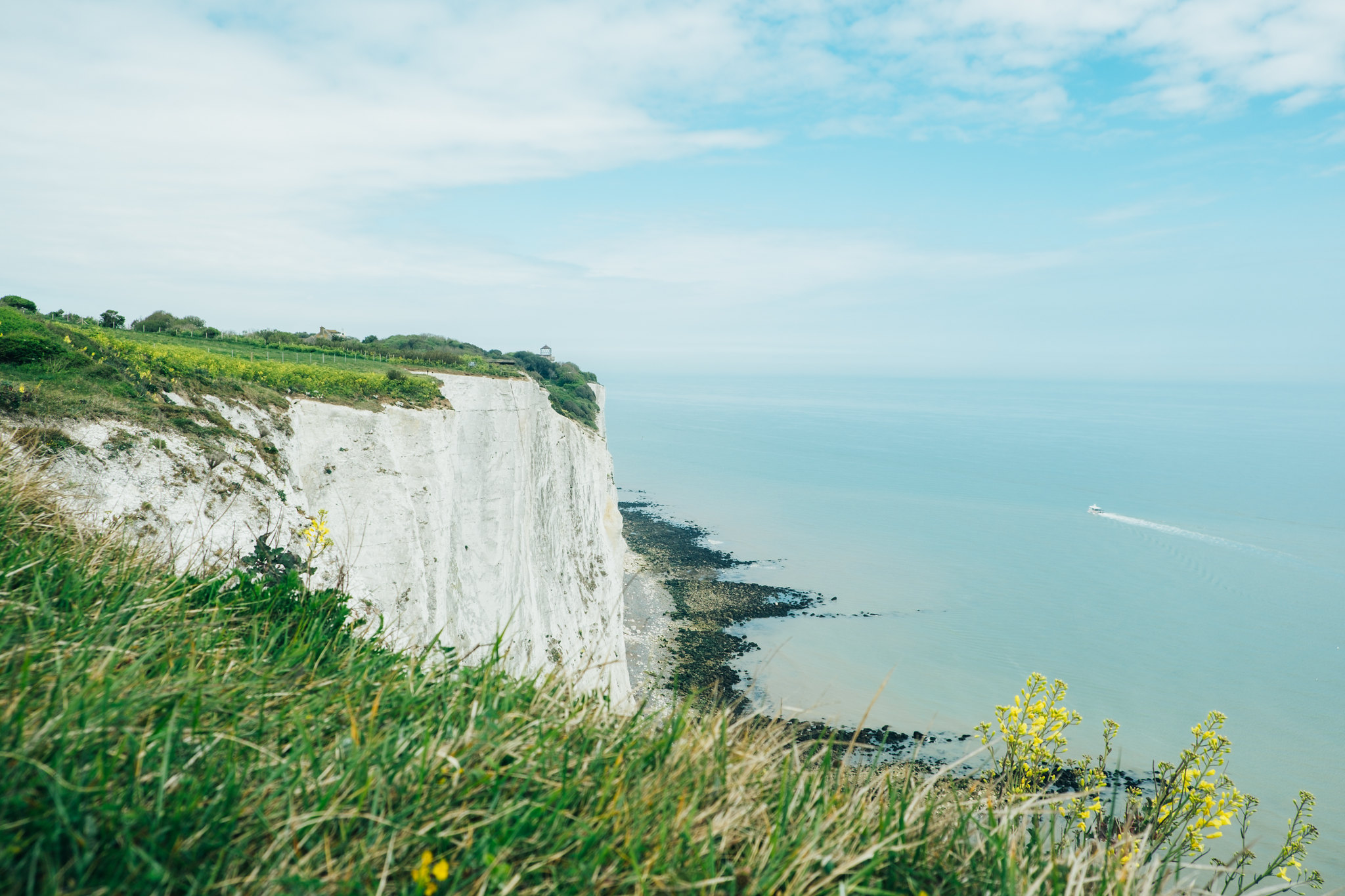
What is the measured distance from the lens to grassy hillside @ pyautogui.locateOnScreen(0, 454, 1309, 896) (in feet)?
6.78

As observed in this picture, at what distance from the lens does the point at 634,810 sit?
2.61 metres

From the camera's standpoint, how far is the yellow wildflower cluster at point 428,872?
2049mm

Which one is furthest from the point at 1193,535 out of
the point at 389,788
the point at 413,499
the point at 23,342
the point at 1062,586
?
the point at 23,342

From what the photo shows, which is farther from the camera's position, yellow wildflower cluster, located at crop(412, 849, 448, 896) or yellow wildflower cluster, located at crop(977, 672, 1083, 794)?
yellow wildflower cluster, located at crop(977, 672, 1083, 794)

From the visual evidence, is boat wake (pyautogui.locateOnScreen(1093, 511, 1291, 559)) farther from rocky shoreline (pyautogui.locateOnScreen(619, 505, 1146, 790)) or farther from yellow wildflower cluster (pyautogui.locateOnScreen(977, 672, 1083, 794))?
yellow wildflower cluster (pyautogui.locateOnScreen(977, 672, 1083, 794))

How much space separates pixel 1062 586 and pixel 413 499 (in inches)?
1975

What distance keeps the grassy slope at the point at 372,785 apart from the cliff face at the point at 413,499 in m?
0.74

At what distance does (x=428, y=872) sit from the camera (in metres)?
2.15

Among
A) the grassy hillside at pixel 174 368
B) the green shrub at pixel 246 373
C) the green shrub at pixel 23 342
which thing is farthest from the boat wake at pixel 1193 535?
the green shrub at pixel 23 342

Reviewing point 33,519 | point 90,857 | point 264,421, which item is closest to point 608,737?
point 90,857

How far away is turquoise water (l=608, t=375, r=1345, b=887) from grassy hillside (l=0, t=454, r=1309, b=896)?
39.0 inches

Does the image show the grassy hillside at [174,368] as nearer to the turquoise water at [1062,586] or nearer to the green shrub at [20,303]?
the green shrub at [20,303]

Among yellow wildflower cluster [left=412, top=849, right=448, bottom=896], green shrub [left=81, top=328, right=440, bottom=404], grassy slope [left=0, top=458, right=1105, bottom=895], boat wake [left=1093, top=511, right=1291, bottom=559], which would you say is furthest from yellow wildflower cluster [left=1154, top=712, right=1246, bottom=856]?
boat wake [left=1093, top=511, right=1291, bottom=559]

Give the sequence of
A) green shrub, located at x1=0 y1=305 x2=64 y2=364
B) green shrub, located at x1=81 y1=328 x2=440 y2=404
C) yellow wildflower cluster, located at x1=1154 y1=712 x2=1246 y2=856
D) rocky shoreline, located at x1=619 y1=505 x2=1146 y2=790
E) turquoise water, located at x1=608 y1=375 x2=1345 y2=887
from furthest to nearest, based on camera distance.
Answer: turquoise water, located at x1=608 y1=375 x2=1345 y2=887
rocky shoreline, located at x1=619 y1=505 x2=1146 y2=790
green shrub, located at x1=81 y1=328 x2=440 y2=404
green shrub, located at x1=0 y1=305 x2=64 y2=364
yellow wildflower cluster, located at x1=1154 y1=712 x2=1246 y2=856
